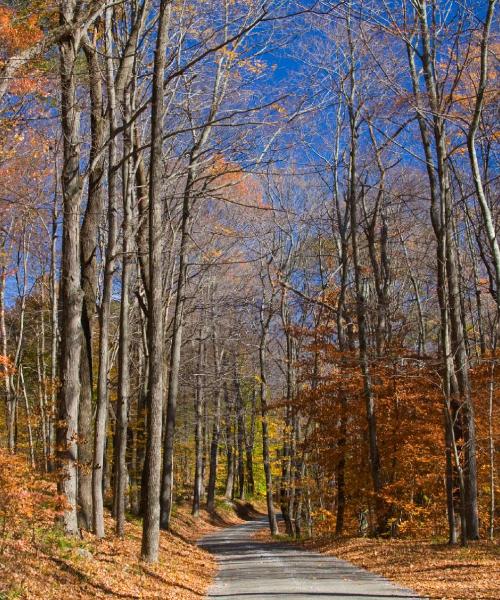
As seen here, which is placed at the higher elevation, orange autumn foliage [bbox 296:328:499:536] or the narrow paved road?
orange autumn foliage [bbox 296:328:499:536]

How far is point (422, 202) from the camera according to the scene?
2470 cm

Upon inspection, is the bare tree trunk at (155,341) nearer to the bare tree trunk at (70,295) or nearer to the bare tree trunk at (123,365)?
the bare tree trunk at (70,295)

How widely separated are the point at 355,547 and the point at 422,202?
44.3 ft

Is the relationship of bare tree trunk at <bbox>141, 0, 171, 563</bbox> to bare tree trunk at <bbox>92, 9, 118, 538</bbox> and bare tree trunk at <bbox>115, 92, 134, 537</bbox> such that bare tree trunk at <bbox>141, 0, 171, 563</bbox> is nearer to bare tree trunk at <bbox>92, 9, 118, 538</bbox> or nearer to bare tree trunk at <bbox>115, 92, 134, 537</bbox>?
bare tree trunk at <bbox>92, 9, 118, 538</bbox>

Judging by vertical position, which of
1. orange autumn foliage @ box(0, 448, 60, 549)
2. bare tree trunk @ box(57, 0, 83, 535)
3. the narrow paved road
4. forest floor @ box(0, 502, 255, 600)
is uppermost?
bare tree trunk @ box(57, 0, 83, 535)

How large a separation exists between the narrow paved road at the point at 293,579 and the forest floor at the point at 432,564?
0.39 meters

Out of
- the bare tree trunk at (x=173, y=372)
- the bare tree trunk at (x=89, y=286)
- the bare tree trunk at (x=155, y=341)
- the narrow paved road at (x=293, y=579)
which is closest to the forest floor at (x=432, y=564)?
the narrow paved road at (x=293, y=579)

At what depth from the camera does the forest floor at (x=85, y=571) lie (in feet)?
23.8

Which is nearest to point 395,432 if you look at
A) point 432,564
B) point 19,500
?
point 432,564

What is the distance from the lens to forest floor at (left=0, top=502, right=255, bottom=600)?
7250mm

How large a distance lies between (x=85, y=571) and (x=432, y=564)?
6.50m

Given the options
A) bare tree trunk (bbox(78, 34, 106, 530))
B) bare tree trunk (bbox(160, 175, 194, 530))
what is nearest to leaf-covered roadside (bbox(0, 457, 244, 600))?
bare tree trunk (bbox(78, 34, 106, 530))

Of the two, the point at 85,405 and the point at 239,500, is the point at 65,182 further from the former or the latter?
the point at 239,500

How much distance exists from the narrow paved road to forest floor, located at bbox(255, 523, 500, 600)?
1.28 feet
